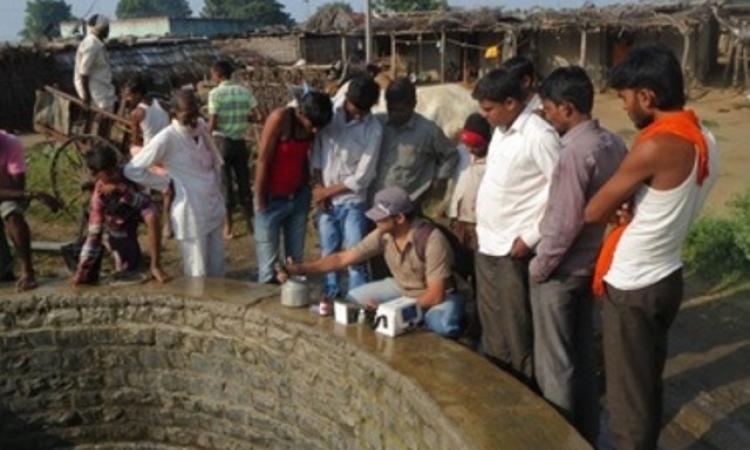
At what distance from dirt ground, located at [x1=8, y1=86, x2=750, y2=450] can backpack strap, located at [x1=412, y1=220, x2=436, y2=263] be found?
168 cm

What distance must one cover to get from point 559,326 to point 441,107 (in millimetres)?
5316

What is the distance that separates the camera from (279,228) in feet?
17.2

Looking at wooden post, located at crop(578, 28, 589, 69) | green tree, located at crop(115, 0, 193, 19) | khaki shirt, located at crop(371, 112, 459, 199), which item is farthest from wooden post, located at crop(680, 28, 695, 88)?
green tree, located at crop(115, 0, 193, 19)

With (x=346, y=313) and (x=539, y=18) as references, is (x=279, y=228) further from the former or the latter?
(x=539, y=18)

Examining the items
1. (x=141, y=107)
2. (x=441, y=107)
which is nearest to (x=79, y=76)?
(x=141, y=107)

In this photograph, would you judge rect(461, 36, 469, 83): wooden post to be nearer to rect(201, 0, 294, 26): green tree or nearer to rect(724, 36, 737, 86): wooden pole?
rect(724, 36, 737, 86): wooden pole

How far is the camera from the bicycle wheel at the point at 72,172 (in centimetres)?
869

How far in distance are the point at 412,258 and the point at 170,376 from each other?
1.89 meters

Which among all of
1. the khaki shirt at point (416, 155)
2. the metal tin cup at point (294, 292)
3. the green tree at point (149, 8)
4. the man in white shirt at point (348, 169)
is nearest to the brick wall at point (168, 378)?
the metal tin cup at point (294, 292)

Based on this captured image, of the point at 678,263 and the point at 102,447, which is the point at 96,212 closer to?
the point at 102,447

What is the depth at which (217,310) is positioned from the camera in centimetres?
461

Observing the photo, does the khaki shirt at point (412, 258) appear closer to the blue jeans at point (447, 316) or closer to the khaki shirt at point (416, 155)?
the blue jeans at point (447, 316)

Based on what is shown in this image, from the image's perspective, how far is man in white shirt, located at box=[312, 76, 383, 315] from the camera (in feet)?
15.9

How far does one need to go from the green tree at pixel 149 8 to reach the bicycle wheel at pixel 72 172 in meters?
62.4
